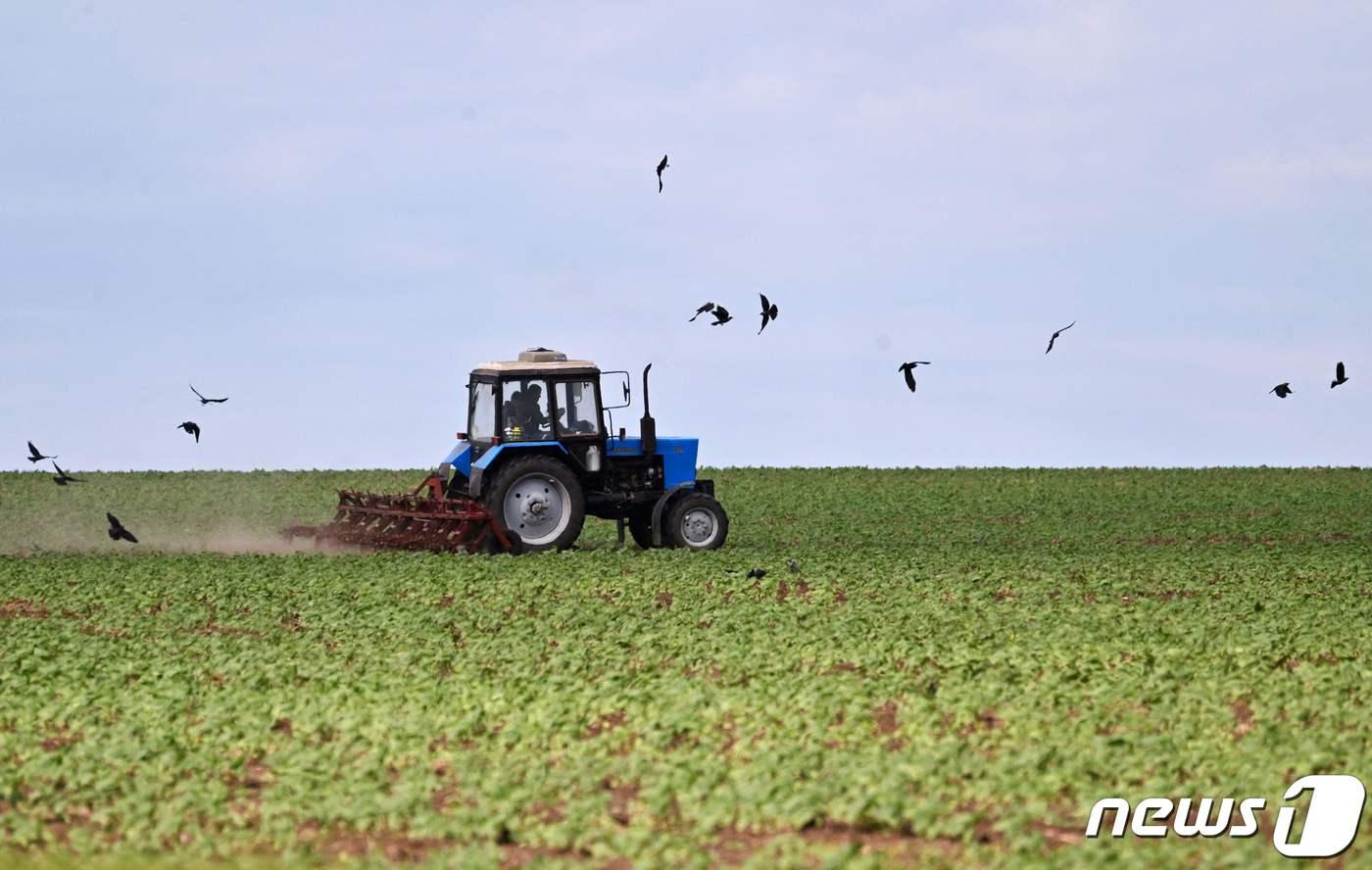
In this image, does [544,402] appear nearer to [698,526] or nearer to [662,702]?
[698,526]

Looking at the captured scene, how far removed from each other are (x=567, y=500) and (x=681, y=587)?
4.33 meters

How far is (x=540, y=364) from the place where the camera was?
77.3ft

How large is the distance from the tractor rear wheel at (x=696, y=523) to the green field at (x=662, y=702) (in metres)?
0.61

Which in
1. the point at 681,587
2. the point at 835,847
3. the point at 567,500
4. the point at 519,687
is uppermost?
the point at 567,500

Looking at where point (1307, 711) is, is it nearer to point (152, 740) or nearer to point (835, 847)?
point (835, 847)

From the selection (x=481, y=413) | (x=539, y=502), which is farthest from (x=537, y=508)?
(x=481, y=413)

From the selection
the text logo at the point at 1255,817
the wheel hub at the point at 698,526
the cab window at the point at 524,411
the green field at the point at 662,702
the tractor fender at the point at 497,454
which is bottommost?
the text logo at the point at 1255,817

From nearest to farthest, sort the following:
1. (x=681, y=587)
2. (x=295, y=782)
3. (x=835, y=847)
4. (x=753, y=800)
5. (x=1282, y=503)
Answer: (x=835, y=847) → (x=753, y=800) → (x=295, y=782) → (x=681, y=587) → (x=1282, y=503)

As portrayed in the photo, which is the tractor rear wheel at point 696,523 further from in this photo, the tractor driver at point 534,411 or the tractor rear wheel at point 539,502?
the tractor driver at point 534,411

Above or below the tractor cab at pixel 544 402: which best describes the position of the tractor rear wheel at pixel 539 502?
below

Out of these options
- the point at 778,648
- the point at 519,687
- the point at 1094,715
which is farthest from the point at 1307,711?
the point at 519,687

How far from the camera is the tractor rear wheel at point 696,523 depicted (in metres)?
24.5

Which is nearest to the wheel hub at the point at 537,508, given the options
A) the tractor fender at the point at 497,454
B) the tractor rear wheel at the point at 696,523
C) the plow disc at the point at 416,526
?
the plow disc at the point at 416,526

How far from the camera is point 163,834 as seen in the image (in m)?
10.0
